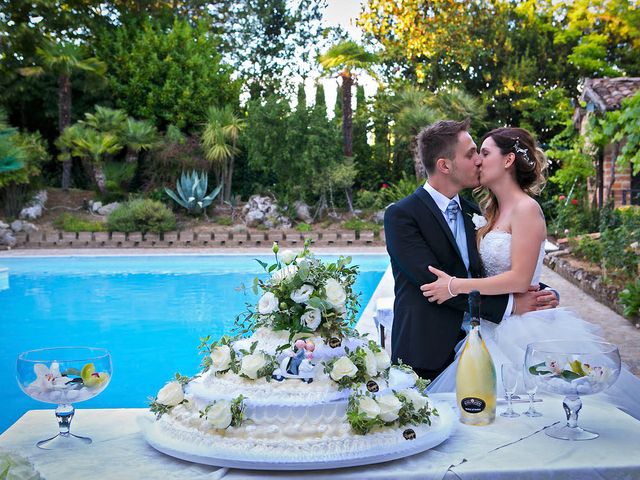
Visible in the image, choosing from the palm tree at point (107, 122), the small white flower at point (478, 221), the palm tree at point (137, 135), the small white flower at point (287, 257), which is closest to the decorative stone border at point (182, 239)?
the palm tree at point (137, 135)

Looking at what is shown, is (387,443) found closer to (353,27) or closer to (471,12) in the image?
(471,12)

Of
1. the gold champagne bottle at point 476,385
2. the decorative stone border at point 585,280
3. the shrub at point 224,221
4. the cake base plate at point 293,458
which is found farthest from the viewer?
the shrub at point 224,221

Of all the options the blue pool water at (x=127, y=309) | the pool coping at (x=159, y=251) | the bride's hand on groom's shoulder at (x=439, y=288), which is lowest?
the blue pool water at (x=127, y=309)

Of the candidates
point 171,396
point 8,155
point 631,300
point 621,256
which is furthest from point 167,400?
point 8,155

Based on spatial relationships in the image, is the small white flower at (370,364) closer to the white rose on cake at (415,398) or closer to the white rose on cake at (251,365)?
the white rose on cake at (415,398)

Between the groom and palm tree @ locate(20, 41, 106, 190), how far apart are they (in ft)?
58.9

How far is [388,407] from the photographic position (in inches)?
81.6

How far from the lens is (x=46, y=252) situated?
16.5 meters

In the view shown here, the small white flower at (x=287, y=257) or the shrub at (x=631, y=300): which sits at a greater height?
the small white flower at (x=287, y=257)

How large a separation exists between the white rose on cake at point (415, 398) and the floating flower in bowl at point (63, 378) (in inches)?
34.3

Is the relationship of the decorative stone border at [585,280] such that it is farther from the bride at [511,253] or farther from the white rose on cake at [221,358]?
the white rose on cake at [221,358]

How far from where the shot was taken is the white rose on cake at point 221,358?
2221 mm

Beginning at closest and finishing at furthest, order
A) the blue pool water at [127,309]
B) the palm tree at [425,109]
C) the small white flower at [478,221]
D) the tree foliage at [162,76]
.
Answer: the small white flower at [478,221], the blue pool water at [127,309], the palm tree at [425,109], the tree foliage at [162,76]

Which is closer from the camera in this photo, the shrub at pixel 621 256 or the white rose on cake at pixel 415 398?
the white rose on cake at pixel 415 398
